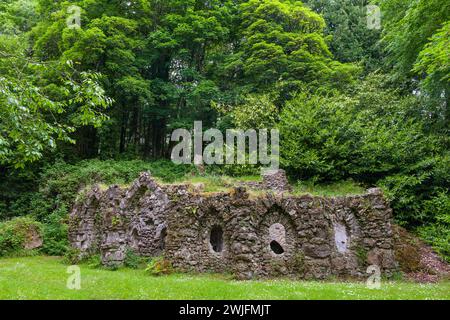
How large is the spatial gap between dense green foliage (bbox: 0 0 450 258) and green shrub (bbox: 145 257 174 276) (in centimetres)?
855

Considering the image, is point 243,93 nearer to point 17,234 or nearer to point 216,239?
point 216,239

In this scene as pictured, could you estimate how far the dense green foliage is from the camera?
24219mm

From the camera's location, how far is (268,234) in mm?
16562

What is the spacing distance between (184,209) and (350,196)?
785 centimetres

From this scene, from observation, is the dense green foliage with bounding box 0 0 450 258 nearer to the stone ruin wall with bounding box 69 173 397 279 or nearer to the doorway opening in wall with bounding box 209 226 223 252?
the stone ruin wall with bounding box 69 173 397 279

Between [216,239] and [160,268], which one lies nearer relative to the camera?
[160,268]

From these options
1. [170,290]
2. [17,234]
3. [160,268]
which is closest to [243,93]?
[160,268]

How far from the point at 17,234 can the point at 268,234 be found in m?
15.8

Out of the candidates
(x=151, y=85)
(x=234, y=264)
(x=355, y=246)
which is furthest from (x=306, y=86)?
(x=234, y=264)

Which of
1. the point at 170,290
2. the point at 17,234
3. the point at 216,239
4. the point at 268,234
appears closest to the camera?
the point at 170,290

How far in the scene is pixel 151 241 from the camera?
19.7m

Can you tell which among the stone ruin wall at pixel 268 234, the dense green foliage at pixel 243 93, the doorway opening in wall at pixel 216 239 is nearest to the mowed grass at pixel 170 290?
the stone ruin wall at pixel 268 234

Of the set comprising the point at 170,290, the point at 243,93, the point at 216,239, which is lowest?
the point at 170,290
